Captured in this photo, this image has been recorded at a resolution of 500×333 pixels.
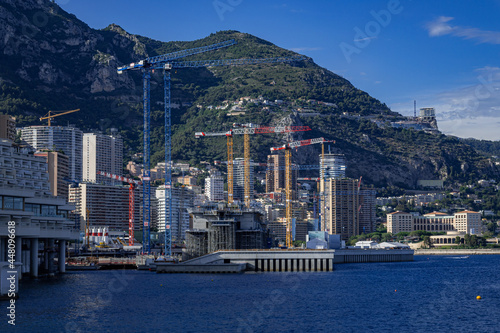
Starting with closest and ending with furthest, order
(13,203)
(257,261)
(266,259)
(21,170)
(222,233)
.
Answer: (13,203) → (21,170) → (257,261) → (266,259) → (222,233)

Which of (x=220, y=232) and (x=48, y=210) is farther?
(x=220, y=232)

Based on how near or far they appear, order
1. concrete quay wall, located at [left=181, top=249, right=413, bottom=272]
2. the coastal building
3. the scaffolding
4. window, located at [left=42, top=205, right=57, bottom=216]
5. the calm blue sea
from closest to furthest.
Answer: the calm blue sea < the coastal building < window, located at [left=42, top=205, right=57, bottom=216] < concrete quay wall, located at [left=181, top=249, right=413, bottom=272] < the scaffolding

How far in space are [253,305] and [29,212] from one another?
31.8 m

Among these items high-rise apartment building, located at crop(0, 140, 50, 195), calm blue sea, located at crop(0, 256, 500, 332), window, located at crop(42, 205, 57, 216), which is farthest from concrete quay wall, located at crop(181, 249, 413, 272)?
high-rise apartment building, located at crop(0, 140, 50, 195)

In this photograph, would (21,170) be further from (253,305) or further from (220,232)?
(220,232)

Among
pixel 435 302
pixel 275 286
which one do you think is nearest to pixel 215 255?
pixel 275 286

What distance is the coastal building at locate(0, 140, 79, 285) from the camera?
89688mm

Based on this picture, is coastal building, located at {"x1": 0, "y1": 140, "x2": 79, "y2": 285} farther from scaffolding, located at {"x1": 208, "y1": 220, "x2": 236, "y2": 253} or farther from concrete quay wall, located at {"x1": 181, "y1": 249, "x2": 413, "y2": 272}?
scaffolding, located at {"x1": 208, "y1": 220, "x2": 236, "y2": 253}

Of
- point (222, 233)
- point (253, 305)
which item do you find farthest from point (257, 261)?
point (253, 305)

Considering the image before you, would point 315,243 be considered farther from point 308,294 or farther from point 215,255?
point 308,294

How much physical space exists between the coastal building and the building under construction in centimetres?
3128

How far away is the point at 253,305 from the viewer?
79.5 meters

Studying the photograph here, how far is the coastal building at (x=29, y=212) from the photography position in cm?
8969

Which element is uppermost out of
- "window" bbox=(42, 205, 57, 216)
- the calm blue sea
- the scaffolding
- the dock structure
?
"window" bbox=(42, 205, 57, 216)
